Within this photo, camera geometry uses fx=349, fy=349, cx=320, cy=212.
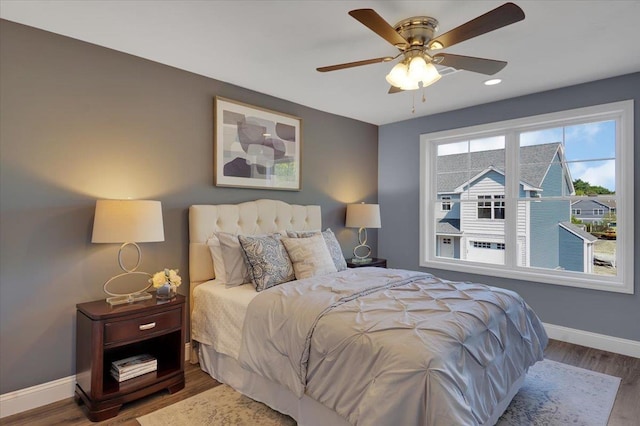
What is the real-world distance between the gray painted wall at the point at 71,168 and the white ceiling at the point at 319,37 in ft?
0.65

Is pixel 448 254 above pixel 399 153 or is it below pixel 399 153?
below

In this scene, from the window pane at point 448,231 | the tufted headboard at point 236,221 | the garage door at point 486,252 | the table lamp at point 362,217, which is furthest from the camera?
the window pane at point 448,231

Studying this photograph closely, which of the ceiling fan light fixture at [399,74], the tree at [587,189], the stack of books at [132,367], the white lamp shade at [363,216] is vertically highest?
the ceiling fan light fixture at [399,74]

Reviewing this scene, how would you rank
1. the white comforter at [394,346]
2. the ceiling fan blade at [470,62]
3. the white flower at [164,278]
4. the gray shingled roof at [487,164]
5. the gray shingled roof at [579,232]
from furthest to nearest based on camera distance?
the gray shingled roof at [487,164] < the gray shingled roof at [579,232] < the white flower at [164,278] < the ceiling fan blade at [470,62] < the white comforter at [394,346]

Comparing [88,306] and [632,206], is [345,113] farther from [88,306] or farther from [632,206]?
[88,306]

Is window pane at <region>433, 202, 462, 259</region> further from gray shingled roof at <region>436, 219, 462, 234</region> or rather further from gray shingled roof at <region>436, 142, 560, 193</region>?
gray shingled roof at <region>436, 142, 560, 193</region>

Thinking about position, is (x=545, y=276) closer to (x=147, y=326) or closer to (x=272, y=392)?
(x=272, y=392)

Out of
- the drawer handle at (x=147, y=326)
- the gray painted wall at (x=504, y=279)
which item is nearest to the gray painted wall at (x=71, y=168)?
the drawer handle at (x=147, y=326)

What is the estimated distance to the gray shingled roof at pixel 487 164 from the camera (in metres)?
3.82

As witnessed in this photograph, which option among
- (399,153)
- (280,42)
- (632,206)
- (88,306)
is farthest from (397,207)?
(88,306)

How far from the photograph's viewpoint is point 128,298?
2541 millimetres

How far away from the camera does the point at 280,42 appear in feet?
8.46

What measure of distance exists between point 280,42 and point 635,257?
3654mm

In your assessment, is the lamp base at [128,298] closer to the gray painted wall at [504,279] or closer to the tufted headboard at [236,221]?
the tufted headboard at [236,221]
